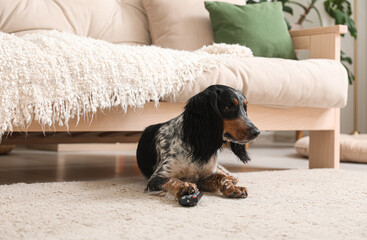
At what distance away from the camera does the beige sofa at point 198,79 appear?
6.54 feet

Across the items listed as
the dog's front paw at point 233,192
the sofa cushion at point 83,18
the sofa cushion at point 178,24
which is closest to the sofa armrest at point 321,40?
the sofa cushion at point 178,24

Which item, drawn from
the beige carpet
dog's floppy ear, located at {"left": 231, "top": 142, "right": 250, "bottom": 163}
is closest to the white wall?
the beige carpet

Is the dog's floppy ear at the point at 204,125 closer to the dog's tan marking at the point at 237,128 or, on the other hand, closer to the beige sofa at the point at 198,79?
the dog's tan marking at the point at 237,128

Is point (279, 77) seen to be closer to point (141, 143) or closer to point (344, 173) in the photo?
point (344, 173)

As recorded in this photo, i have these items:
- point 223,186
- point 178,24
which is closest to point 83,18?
point 178,24

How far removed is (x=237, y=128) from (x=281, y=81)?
2.24 feet

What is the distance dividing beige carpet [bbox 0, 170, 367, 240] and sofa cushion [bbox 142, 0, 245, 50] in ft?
3.54

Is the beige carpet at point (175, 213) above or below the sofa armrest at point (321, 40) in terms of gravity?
below

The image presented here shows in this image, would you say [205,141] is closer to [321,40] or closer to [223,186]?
[223,186]

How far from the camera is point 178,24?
270cm

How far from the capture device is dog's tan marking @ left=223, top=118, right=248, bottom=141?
153 cm

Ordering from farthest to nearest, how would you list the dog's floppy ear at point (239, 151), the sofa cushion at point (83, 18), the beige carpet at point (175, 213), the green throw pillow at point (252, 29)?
the green throw pillow at point (252, 29)
the sofa cushion at point (83, 18)
the dog's floppy ear at point (239, 151)
the beige carpet at point (175, 213)

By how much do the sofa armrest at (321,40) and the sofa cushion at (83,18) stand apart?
895 millimetres

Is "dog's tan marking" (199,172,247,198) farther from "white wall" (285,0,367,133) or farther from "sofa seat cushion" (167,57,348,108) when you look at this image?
"white wall" (285,0,367,133)
